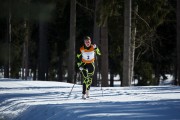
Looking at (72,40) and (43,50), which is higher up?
(72,40)

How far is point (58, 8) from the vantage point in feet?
108

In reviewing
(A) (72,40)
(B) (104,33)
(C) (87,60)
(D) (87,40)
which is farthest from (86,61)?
(A) (72,40)

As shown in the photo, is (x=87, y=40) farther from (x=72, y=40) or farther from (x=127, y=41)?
(x=72, y=40)

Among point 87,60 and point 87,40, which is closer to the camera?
point 87,40

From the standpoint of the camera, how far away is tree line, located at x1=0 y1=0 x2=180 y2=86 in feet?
89.1

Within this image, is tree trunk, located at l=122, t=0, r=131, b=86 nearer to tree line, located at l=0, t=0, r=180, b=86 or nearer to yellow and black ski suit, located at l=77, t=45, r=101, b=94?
tree line, located at l=0, t=0, r=180, b=86

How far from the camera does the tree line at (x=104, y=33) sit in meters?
27.2

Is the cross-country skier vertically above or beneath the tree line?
beneath

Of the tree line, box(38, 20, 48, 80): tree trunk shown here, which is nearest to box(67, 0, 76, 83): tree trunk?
the tree line

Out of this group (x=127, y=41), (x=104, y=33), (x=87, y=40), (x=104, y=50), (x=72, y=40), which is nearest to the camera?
(x=87, y=40)

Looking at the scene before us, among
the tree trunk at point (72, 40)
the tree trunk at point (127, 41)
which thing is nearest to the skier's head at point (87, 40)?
the tree trunk at point (127, 41)

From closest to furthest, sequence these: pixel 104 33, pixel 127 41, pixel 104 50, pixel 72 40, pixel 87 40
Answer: pixel 87 40 → pixel 127 41 → pixel 104 33 → pixel 104 50 → pixel 72 40

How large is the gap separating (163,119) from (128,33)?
1362 cm

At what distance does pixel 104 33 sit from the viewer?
27734 mm
